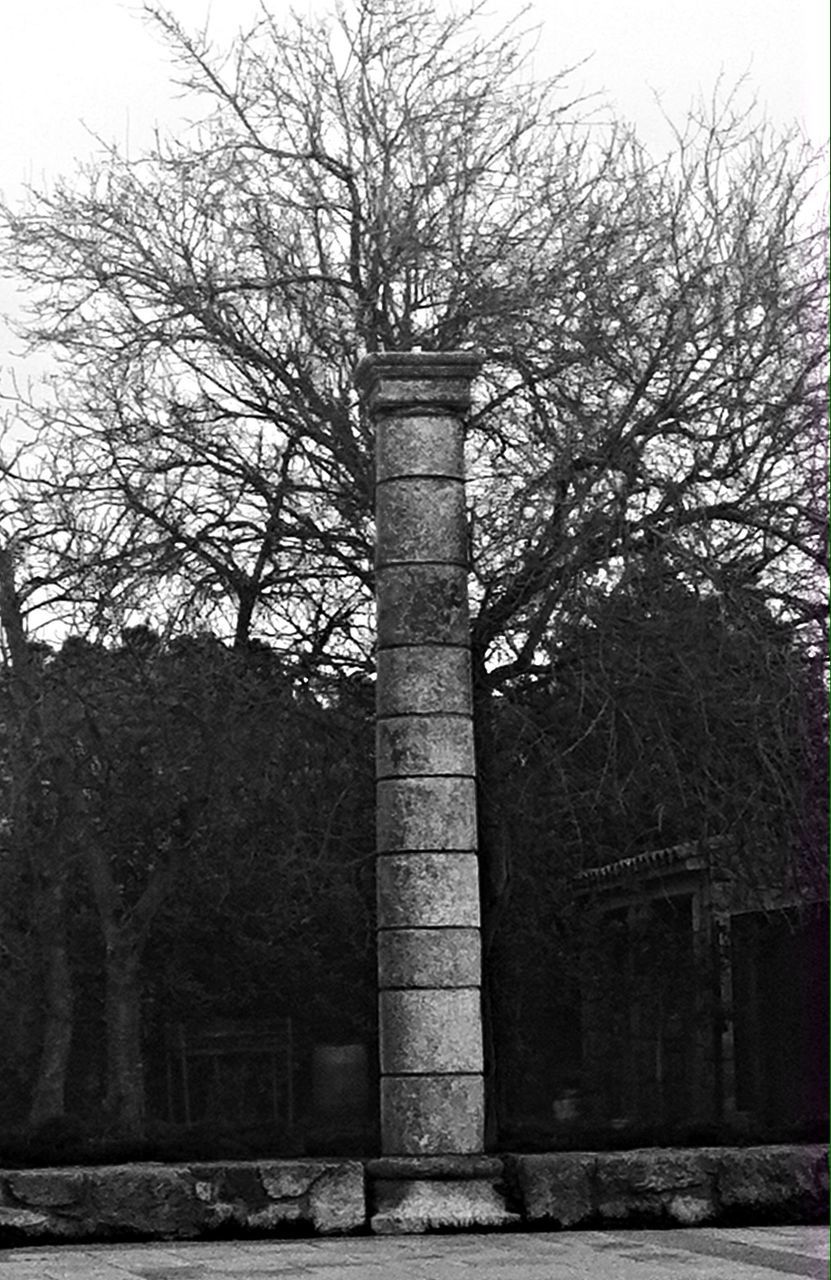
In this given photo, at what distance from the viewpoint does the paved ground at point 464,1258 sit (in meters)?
8.79

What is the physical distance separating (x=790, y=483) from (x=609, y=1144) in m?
4.61

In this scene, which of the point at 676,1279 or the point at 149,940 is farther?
the point at 149,940

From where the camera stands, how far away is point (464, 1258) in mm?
9508

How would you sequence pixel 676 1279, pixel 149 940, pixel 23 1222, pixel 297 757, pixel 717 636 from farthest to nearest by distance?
pixel 149 940, pixel 297 757, pixel 717 636, pixel 23 1222, pixel 676 1279

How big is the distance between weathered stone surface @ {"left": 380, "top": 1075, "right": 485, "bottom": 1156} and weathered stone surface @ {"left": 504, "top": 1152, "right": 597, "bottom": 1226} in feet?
1.26

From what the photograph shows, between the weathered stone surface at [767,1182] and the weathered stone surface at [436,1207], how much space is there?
3.40 ft

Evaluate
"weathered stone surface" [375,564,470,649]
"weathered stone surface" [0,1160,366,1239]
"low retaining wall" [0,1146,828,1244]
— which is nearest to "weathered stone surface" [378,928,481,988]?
"low retaining wall" [0,1146,828,1244]

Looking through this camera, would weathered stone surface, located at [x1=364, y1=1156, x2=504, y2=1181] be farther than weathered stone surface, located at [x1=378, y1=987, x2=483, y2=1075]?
No

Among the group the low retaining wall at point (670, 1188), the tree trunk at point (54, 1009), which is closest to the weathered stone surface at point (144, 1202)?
the low retaining wall at point (670, 1188)

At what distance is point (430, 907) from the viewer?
37.6 ft

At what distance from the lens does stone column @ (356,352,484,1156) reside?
11328mm

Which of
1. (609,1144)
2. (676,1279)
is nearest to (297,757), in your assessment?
(609,1144)

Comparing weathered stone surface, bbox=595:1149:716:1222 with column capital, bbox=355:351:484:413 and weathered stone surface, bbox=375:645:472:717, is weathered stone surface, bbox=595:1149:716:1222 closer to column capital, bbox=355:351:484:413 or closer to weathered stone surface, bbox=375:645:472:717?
weathered stone surface, bbox=375:645:472:717

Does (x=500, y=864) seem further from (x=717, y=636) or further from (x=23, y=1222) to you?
(x=23, y=1222)
